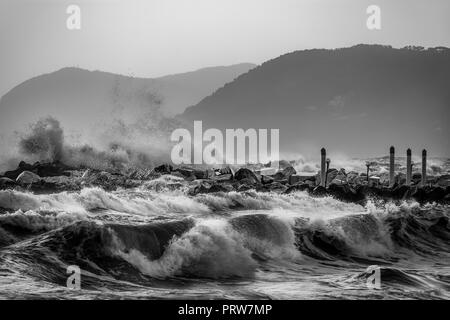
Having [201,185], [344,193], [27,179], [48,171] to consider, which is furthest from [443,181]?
[27,179]

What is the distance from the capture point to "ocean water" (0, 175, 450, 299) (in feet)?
45.1

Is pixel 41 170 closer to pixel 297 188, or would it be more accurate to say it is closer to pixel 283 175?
pixel 297 188

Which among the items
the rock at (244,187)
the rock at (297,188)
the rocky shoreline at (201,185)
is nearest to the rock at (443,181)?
the rocky shoreline at (201,185)

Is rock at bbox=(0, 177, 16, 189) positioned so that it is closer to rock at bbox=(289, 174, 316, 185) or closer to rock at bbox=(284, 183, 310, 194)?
rock at bbox=(284, 183, 310, 194)

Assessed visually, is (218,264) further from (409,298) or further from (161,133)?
(161,133)

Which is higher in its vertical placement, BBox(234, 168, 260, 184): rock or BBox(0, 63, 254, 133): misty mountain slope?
BBox(0, 63, 254, 133): misty mountain slope

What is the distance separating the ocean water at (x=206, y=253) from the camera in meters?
13.7

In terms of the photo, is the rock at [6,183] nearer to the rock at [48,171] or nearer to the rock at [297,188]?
the rock at [48,171]

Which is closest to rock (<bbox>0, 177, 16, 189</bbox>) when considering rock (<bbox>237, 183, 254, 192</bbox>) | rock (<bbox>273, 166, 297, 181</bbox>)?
rock (<bbox>237, 183, 254, 192</bbox>)

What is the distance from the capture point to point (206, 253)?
17.3 meters

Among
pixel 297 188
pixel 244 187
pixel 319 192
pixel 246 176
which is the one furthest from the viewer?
pixel 246 176

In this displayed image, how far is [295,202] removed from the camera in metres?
33.1
